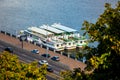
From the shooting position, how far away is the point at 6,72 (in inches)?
493

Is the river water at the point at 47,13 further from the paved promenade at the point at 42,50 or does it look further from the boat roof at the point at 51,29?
the paved promenade at the point at 42,50

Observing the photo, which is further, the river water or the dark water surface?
the dark water surface

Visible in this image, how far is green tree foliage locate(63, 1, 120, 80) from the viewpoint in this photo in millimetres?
8734

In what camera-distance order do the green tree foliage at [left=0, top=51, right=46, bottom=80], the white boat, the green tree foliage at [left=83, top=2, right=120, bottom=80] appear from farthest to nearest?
1. the white boat
2. the green tree foliage at [left=0, top=51, right=46, bottom=80]
3. the green tree foliage at [left=83, top=2, right=120, bottom=80]

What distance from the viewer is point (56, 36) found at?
59.1 meters

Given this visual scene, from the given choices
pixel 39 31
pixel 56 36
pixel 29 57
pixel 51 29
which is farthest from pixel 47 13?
pixel 29 57

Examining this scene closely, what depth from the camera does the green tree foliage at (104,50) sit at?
8.73 m

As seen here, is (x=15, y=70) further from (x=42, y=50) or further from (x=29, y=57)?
(x=42, y=50)

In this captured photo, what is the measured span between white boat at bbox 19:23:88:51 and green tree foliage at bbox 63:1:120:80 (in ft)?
151

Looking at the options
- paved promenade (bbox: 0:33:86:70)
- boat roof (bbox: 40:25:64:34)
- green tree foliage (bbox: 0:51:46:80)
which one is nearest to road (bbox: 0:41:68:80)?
paved promenade (bbox: 0:33:86:70)

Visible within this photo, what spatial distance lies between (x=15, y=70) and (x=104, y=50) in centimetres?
476

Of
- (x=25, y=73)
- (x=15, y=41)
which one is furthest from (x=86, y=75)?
(x=15, y=41)

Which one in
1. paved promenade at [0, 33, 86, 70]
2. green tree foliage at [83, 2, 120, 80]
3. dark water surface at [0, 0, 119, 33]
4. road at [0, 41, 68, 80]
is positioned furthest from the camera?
dark water surface at [0, 0, 119, 33]

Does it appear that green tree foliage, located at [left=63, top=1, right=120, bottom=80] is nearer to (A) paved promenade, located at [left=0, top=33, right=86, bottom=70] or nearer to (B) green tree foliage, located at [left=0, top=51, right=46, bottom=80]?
(B) green tree foliage, located at [left=0, top=51, right=46, bottom=80]
